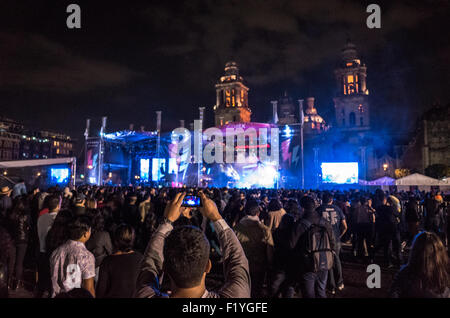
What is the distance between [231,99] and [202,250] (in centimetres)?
7514

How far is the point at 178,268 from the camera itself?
1.64 m

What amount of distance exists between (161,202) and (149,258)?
24.6 ft

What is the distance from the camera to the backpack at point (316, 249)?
4.25 m

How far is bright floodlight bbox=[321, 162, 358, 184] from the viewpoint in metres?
29.5

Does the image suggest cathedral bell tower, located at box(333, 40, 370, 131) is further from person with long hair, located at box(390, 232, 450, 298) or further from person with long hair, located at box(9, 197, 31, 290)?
person with long hair, located at box(390, 232, 450, 298)

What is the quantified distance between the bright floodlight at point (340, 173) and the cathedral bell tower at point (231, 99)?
44074 mm

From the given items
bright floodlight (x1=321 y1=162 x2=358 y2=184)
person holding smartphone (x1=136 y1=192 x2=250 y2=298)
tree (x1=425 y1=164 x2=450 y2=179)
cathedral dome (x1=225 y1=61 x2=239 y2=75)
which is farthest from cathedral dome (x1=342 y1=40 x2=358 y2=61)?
person holding smartphone (x1=136 y1=192 x2=250 y2=298)

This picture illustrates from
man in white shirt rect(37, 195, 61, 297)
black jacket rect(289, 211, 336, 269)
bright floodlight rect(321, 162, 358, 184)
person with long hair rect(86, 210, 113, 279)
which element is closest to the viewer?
person with long hair rect(86, 210, 113, 279)

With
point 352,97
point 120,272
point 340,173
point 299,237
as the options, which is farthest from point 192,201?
point 352,97

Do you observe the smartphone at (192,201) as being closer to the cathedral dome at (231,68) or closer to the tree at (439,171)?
the tree at (439,171)

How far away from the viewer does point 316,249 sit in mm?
4277

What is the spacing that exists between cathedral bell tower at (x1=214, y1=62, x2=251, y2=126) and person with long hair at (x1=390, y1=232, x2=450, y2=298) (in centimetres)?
7121
